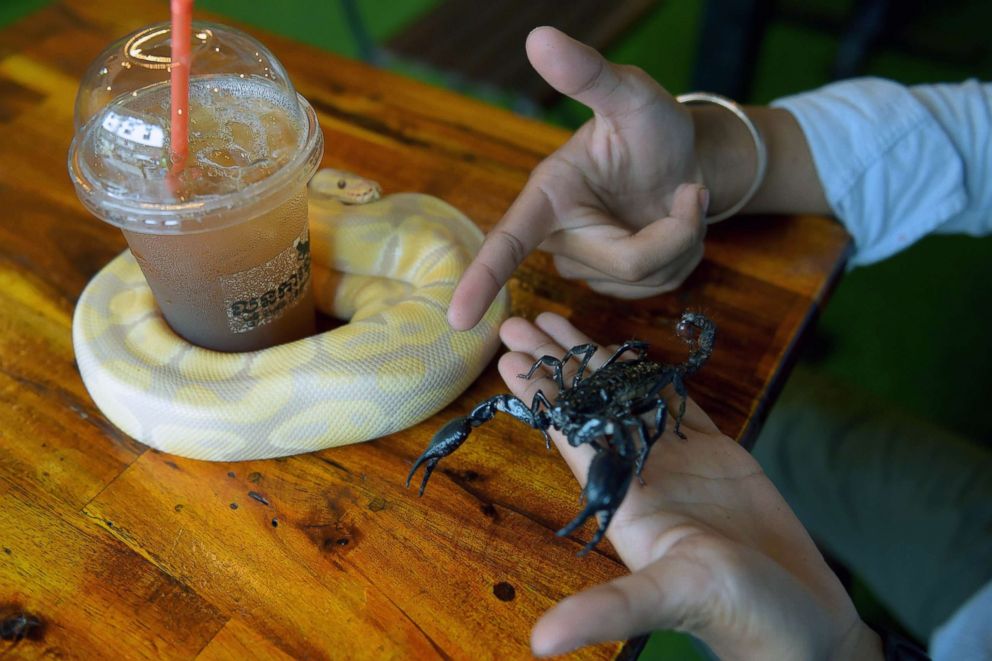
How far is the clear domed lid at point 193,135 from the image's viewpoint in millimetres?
951

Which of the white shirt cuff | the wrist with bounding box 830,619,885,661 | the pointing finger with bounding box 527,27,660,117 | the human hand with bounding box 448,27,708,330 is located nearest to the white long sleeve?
the white shirt cuff

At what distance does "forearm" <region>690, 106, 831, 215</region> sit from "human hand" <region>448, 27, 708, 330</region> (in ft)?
0.21

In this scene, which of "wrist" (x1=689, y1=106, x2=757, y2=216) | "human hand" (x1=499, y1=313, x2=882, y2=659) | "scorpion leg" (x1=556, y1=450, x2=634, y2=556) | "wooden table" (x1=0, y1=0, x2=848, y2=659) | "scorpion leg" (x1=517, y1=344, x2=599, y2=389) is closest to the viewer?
"human hand" (x1=499, y1=313, x2=882, y2=659)

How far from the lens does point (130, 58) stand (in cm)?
107

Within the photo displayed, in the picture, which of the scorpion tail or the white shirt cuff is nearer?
the scorpion tail

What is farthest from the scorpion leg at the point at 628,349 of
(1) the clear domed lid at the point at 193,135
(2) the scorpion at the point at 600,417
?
(1) the clear domed lid at the point at 193,135

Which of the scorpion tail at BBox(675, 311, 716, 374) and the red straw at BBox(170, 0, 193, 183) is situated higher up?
the red straw at BBox(170, 0, 193, 183)

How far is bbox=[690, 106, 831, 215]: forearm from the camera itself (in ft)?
4.58

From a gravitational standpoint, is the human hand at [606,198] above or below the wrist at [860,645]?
above

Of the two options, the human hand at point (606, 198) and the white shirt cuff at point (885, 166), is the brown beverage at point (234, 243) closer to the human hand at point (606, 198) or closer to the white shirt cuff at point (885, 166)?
the human hand at point (606, 198)

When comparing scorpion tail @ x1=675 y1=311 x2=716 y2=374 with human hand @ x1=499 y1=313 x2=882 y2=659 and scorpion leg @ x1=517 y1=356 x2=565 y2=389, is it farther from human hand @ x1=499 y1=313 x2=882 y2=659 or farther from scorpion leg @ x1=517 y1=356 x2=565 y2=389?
scorpion leg @ x1=517 y1=356 x2=565 y2=389

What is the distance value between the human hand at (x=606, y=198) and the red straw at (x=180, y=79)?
1.26 feet

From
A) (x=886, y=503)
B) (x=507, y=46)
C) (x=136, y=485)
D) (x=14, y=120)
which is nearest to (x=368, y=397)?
(x=136, y=485)

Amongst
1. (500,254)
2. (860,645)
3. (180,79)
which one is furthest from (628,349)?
(180,79)
